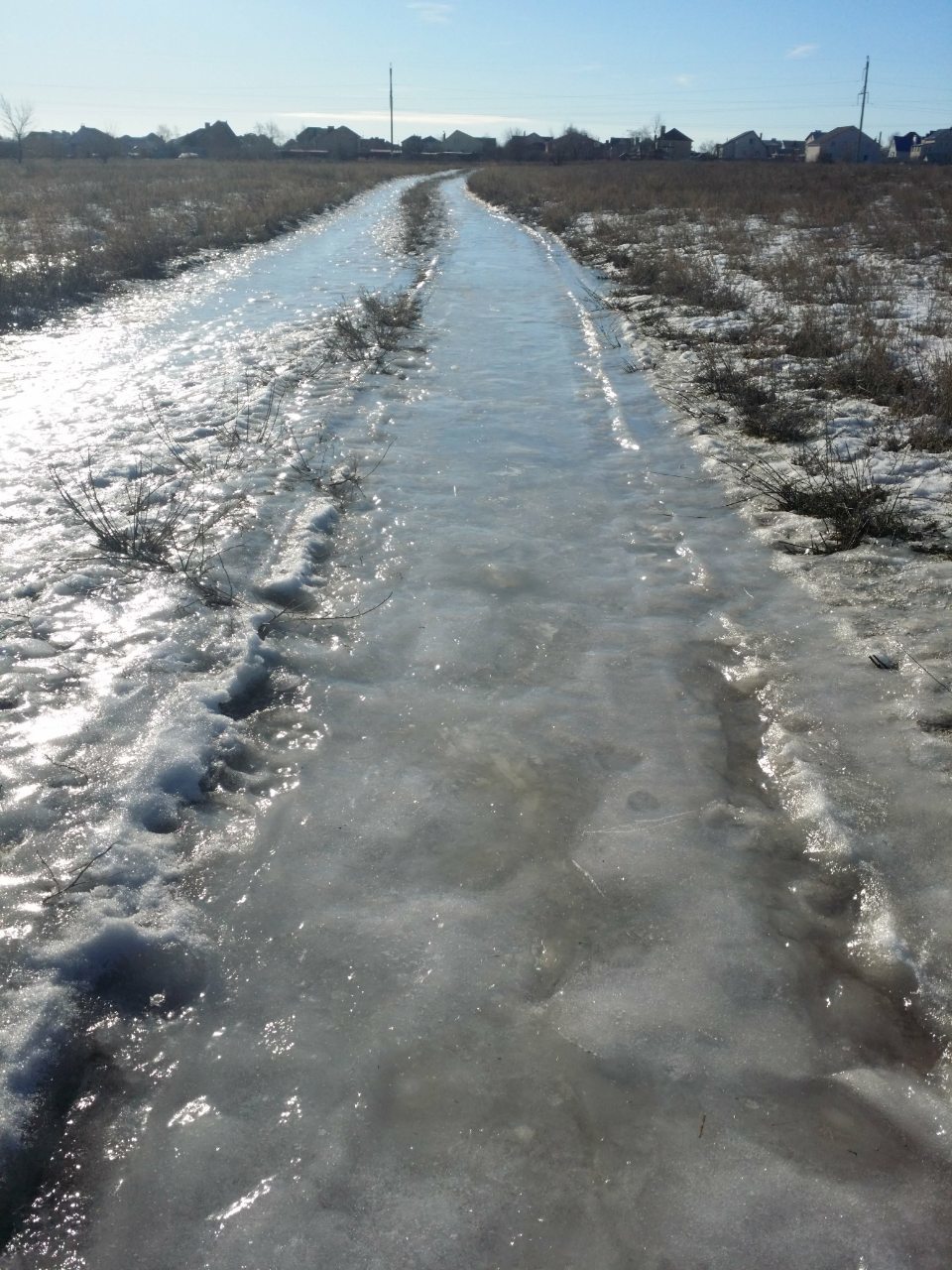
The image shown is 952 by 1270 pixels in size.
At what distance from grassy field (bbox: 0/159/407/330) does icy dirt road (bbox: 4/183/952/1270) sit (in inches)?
417

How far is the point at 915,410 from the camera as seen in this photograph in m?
7.00

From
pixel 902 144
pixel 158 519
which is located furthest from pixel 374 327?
pixel 902 144

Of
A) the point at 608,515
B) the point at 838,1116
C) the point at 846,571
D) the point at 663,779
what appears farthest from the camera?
the point at 608,515

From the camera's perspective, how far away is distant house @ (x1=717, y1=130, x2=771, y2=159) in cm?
9362

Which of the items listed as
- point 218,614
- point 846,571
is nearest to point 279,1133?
point 218,614

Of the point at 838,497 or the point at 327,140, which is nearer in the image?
the point at 838,497

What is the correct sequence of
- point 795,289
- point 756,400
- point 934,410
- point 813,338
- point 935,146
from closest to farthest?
point 934,410
point 756,400
point 813,338
point 795,289
point 935,146

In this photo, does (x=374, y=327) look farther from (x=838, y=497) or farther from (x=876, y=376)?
(x=838, y=497)

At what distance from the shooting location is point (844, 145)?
8619cm

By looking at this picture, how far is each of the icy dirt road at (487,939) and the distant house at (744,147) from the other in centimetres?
10644

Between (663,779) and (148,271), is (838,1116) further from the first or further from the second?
(148,271)

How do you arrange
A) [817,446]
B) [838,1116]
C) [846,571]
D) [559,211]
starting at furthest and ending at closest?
[559,211], [817,446], [846,571], [838,1116]

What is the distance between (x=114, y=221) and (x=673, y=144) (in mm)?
86386

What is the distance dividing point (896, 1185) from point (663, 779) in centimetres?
147
